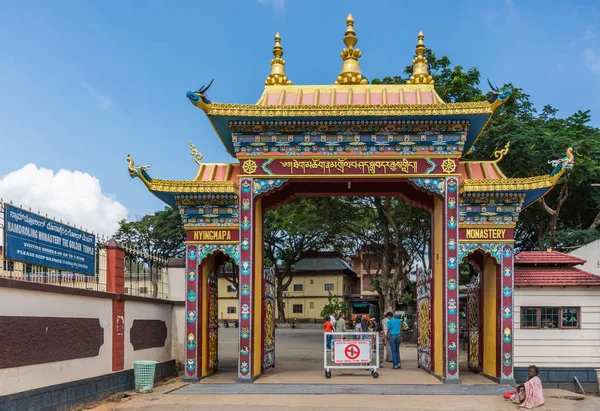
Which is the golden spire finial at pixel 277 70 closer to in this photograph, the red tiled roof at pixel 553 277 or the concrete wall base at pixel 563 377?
the red tiled roof at pixel 553 277

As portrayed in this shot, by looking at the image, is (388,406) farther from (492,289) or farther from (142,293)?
(142,293)

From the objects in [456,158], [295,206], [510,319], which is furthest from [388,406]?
[295,206]

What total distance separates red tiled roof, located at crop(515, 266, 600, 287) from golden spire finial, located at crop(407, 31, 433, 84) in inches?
201

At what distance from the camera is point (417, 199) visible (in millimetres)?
17547

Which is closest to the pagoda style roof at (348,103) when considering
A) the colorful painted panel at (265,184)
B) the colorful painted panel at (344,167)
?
the colorful painted panel at (344,167)

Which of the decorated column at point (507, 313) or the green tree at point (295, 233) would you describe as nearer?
the decorated column at point (507, 313)

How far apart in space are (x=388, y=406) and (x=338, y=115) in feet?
20.4

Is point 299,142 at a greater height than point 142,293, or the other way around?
point 299,142

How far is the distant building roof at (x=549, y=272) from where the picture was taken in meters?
15.5

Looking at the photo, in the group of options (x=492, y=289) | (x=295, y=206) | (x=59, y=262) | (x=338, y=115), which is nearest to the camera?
(x=59, y=262)

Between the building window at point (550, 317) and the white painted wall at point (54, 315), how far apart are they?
9.24 meters

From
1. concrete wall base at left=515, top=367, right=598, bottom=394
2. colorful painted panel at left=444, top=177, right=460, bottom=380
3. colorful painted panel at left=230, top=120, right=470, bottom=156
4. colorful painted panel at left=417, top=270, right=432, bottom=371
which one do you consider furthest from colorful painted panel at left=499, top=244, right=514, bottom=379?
colorful painted panel at left=230, top=120, right=470, bottom=156

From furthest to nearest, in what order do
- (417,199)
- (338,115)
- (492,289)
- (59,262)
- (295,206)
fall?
(295,206), (417,199), (492,289), (338,115), (59,262)

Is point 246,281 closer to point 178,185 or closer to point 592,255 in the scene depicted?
point 178,185
